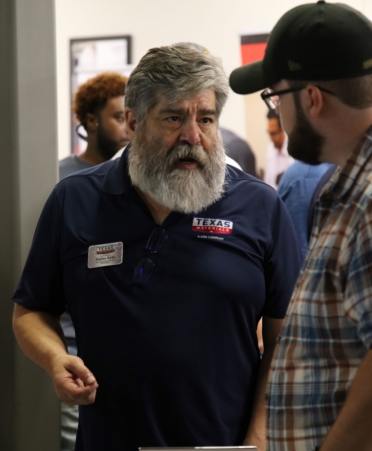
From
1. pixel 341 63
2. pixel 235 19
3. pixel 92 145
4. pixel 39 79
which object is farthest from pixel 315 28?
pixel 235 19

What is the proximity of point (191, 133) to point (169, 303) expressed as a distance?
1.39ft

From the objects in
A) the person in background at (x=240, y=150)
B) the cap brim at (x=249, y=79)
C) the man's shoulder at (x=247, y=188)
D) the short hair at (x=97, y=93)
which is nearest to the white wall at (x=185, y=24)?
the person in background at (x=240, y=150)

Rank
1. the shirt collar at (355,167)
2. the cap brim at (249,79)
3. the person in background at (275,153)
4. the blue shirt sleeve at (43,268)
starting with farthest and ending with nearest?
the person in background at (275,153) → the blue shirt sleeve at (43,268) → the cap brim at (249,79) → the shirt collar at (355,167)

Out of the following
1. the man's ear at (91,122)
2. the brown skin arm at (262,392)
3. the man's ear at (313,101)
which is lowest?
the brown skin arm at (262,392)

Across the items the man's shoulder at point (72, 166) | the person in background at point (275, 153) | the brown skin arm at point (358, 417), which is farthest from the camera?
the person in background at point (275, 153)

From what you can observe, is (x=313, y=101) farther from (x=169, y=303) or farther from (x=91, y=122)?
(x=91, y=122)

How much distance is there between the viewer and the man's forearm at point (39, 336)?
163 centimetres

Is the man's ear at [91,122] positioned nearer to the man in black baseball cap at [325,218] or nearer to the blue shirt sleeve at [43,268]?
the blue shirt sleeve at [43,268]

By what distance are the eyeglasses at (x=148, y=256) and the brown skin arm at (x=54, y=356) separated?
239 mm

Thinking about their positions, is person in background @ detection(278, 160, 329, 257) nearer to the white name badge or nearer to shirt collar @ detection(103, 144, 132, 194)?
shirt collar @ detection(103, 144, 132, 194)

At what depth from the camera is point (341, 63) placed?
1.15 metres

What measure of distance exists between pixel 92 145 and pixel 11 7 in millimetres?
1609

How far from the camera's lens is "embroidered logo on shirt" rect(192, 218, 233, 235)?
1.68 metres

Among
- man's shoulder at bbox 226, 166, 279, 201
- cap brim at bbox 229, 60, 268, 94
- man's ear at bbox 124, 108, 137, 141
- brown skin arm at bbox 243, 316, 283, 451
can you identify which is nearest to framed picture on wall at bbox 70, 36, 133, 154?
man's ear at bbox 124, 108, 137, 141
